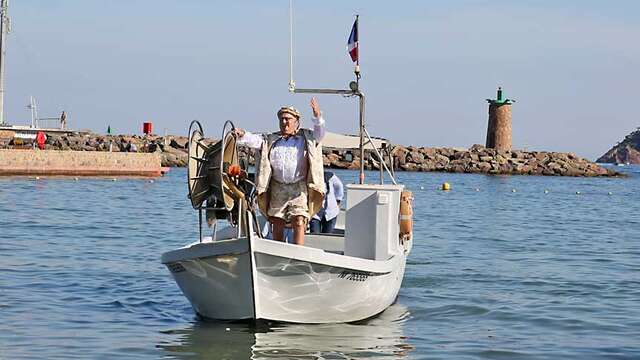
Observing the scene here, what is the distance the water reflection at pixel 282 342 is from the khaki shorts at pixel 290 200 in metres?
1.16

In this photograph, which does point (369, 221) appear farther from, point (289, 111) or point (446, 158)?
point (446, 158)

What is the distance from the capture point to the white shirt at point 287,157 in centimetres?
1184

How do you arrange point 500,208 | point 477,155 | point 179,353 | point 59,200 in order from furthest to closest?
point 477,155 < point 500,208 < point 59,200 < point 179,353

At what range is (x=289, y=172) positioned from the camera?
38.9 feet

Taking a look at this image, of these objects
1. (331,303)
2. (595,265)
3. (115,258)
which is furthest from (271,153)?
(595,265)

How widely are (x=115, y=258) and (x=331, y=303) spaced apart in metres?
8.75

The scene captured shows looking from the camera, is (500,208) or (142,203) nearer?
(142,203)

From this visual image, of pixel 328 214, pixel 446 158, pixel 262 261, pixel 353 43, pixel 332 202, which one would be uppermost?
pixel 353 43

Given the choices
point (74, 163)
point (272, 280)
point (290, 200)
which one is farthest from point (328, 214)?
point (74, 163)

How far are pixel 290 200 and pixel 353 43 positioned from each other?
2.72 metres

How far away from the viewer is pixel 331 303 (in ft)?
39.3

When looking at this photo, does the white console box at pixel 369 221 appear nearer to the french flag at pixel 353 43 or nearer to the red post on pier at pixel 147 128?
the french flag at pixel 353 43

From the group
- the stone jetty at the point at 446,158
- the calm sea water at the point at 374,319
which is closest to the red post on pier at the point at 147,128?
the stone jetty at the point at 446,158

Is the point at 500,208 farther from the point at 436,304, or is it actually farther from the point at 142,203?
the point at 436,304
